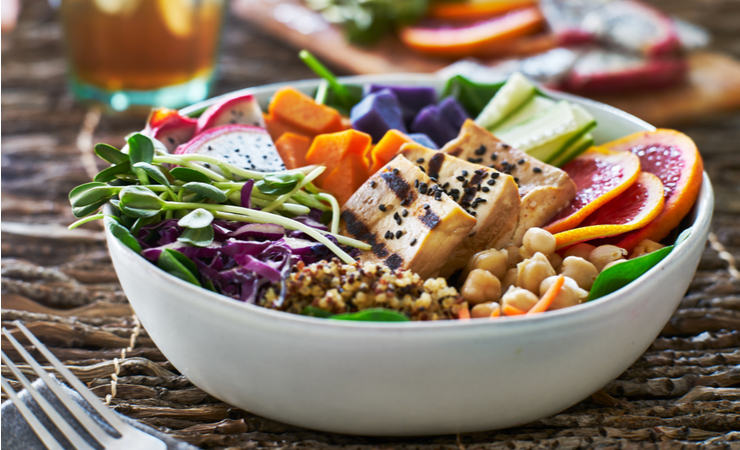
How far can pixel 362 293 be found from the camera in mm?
1614

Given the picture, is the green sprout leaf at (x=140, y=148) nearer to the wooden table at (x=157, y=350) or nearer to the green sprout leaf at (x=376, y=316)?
the wooden table at (x=157, y=350)

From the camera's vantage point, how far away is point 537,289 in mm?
1800

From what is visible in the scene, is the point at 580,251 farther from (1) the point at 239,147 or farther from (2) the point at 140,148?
(2) the point at 140,148

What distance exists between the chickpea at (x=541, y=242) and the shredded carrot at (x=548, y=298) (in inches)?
9.6

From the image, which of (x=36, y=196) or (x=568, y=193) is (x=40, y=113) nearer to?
(x=36, y=196)

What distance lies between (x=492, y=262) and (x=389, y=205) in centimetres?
39

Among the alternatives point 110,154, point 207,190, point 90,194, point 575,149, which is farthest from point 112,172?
point 575,149

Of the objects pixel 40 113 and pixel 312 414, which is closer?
pixel 312 414

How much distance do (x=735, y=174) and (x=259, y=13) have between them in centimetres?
354

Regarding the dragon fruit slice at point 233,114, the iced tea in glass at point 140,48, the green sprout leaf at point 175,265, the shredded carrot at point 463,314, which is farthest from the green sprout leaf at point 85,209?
the iced tea in glass at point 140,48

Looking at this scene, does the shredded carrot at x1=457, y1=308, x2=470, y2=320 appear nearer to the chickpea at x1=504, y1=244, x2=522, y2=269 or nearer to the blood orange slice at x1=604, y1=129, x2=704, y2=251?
the chickpea at x1=504, y1=244, x2=522, y2=269

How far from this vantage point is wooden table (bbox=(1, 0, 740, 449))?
1697 mm

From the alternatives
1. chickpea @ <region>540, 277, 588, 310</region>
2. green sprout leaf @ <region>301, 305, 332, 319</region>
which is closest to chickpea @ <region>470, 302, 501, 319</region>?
chickpea @ <region>540, 277, 588, 310</region>

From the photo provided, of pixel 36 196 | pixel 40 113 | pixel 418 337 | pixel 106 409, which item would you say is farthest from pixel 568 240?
pixel 40 113
